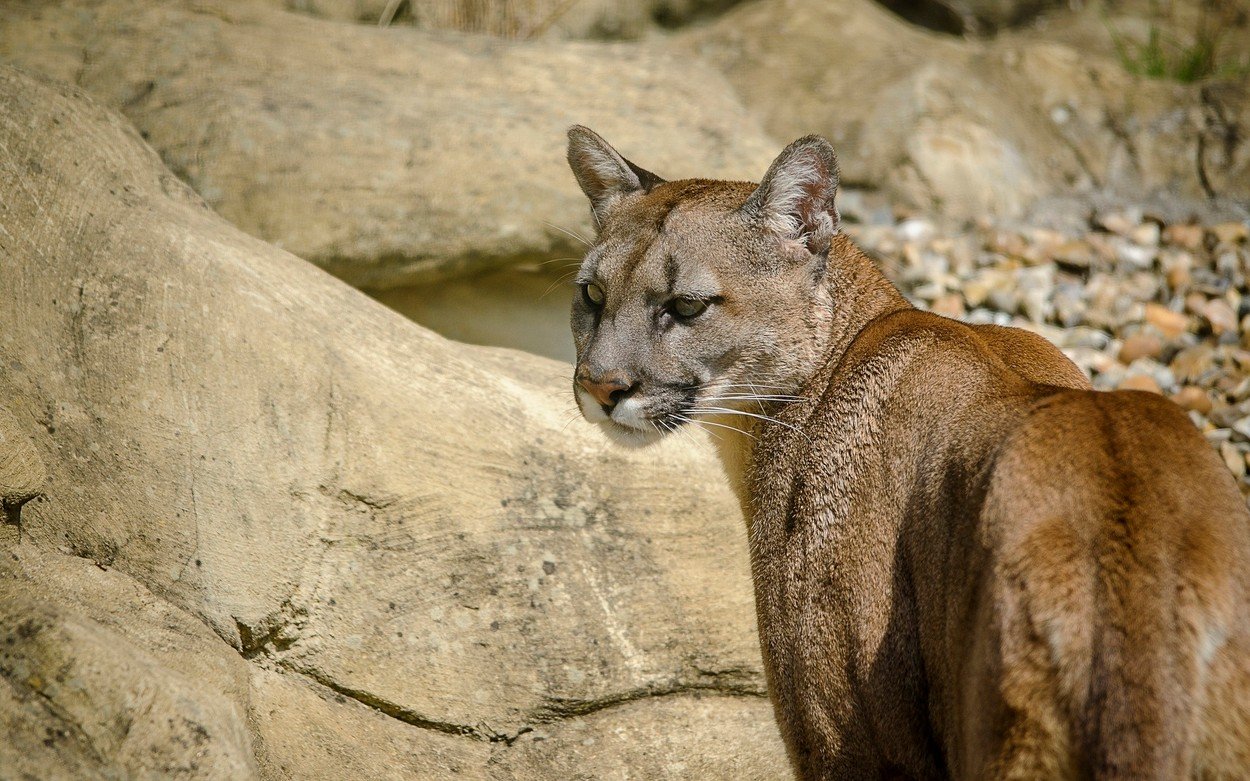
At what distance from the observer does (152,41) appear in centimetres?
773

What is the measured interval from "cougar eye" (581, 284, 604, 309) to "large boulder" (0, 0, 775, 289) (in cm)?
281

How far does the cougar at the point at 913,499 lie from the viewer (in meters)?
2.96

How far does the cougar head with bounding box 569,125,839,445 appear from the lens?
4660 mm

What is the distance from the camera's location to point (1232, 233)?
8.37m

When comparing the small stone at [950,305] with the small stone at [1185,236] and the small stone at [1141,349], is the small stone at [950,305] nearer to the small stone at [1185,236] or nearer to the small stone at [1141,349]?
the small stone at [1141,349]

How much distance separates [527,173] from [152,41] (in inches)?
106

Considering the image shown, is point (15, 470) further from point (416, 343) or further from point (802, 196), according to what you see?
point (802, 196)

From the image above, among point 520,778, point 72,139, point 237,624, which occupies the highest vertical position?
point 72,139

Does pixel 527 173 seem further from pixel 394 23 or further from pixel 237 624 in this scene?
pixel 237 624

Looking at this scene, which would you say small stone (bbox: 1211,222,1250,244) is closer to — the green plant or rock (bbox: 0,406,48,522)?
the green plant

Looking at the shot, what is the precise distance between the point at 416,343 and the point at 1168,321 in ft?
17.1

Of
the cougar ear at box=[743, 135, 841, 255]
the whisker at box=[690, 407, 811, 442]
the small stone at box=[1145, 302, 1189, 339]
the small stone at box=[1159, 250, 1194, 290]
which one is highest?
the cougar ear at box=[743, 135, 841, 255]

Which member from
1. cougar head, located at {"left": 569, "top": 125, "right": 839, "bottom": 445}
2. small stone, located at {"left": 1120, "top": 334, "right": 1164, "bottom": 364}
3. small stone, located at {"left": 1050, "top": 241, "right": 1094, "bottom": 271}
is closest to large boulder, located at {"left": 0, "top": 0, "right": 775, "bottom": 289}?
small stone, located at {"left": 1050, "top": 241, "right": 1094, "bottom": 271}

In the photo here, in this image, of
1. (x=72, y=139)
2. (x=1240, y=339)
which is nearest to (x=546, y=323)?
(x=72, y=139)
